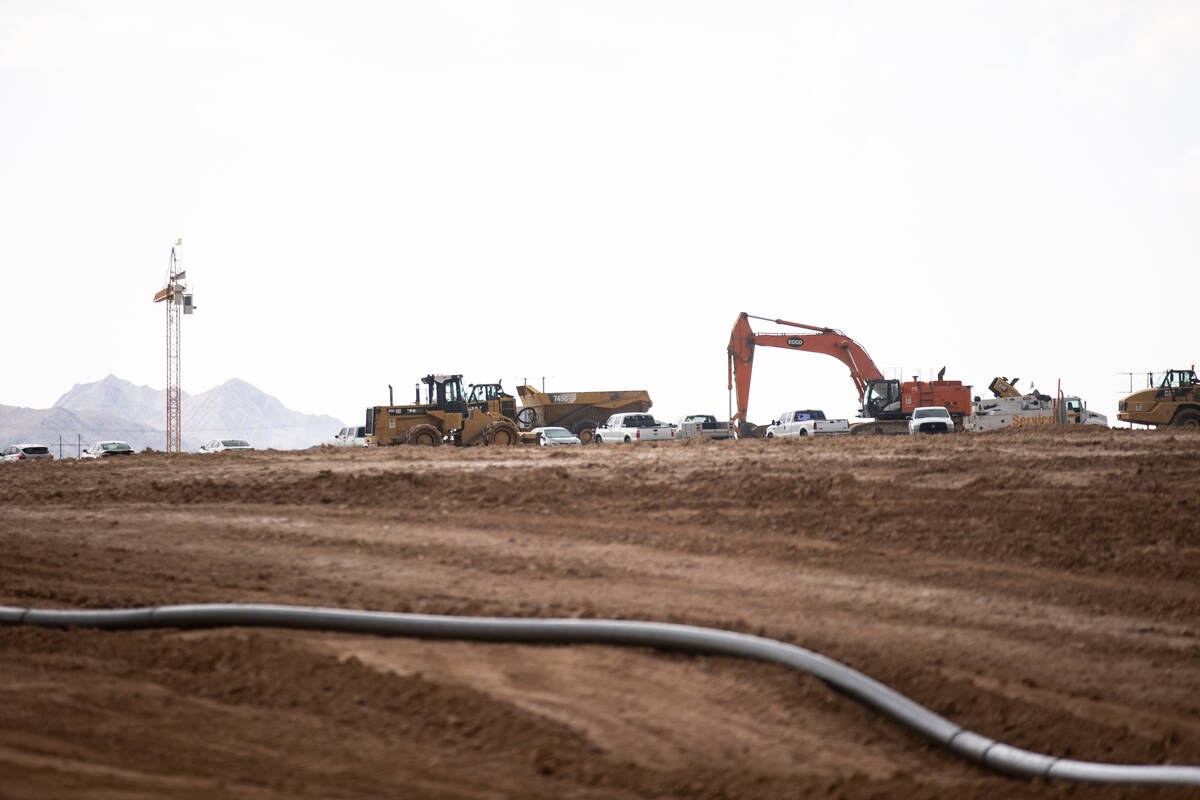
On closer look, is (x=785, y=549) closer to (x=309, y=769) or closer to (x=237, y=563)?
(x=237, y=563)

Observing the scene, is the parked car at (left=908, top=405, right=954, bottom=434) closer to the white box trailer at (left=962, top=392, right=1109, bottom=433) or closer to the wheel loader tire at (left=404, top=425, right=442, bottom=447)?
the white box trailer at (left=962, top=392, right=1109, bottom=433)

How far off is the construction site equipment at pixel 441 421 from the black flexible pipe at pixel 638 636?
29108mm

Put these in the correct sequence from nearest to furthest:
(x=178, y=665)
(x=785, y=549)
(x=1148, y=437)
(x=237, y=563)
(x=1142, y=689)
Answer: (x=178, y=665), (x=1142, y=689), (x=237, y=563), (x=785, y=549), (x=1148, y=437)

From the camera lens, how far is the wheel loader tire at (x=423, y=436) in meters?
37.1

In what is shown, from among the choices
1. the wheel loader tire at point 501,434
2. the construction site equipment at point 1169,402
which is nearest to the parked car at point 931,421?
the construction site equipment at point 1169,402

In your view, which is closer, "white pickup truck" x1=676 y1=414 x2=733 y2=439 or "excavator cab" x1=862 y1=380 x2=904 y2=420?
"excavator cab" x1=862 y1=380 x2=904 y2=420

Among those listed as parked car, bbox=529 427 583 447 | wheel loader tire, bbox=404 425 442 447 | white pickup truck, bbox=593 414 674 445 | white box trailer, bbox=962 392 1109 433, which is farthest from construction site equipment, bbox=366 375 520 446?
white box trailer, bbox=962 392 1109 433

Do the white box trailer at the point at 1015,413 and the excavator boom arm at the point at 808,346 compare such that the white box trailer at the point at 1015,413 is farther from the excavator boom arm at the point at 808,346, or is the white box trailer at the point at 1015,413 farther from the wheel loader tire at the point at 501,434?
the wheel loader tire at the point at 501,434

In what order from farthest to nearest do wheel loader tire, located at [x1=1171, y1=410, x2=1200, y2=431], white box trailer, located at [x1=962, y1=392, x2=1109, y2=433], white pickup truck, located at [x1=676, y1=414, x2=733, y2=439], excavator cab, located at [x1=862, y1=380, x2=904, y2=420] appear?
Result: white pickup truck, located at [x1=676, y1=414, x2=733, y2=439], excavator cab, located at [x1=862, y1=380, x2=904, y2=420], white box trailer, located at [x1=962, y1=392, x2=1109, y2=433], wheel loader tire, located at [x1=1171, y1=410, x2=1200, y2=431]

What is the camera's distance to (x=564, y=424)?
50125 millimetres

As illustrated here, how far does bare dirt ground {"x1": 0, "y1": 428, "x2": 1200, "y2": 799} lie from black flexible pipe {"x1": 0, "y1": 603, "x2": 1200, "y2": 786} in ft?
0.32

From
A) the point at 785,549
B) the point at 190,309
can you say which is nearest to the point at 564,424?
the point at 785,549

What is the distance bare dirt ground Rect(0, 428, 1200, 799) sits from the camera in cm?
565

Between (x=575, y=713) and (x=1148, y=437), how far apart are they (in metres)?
21.1
